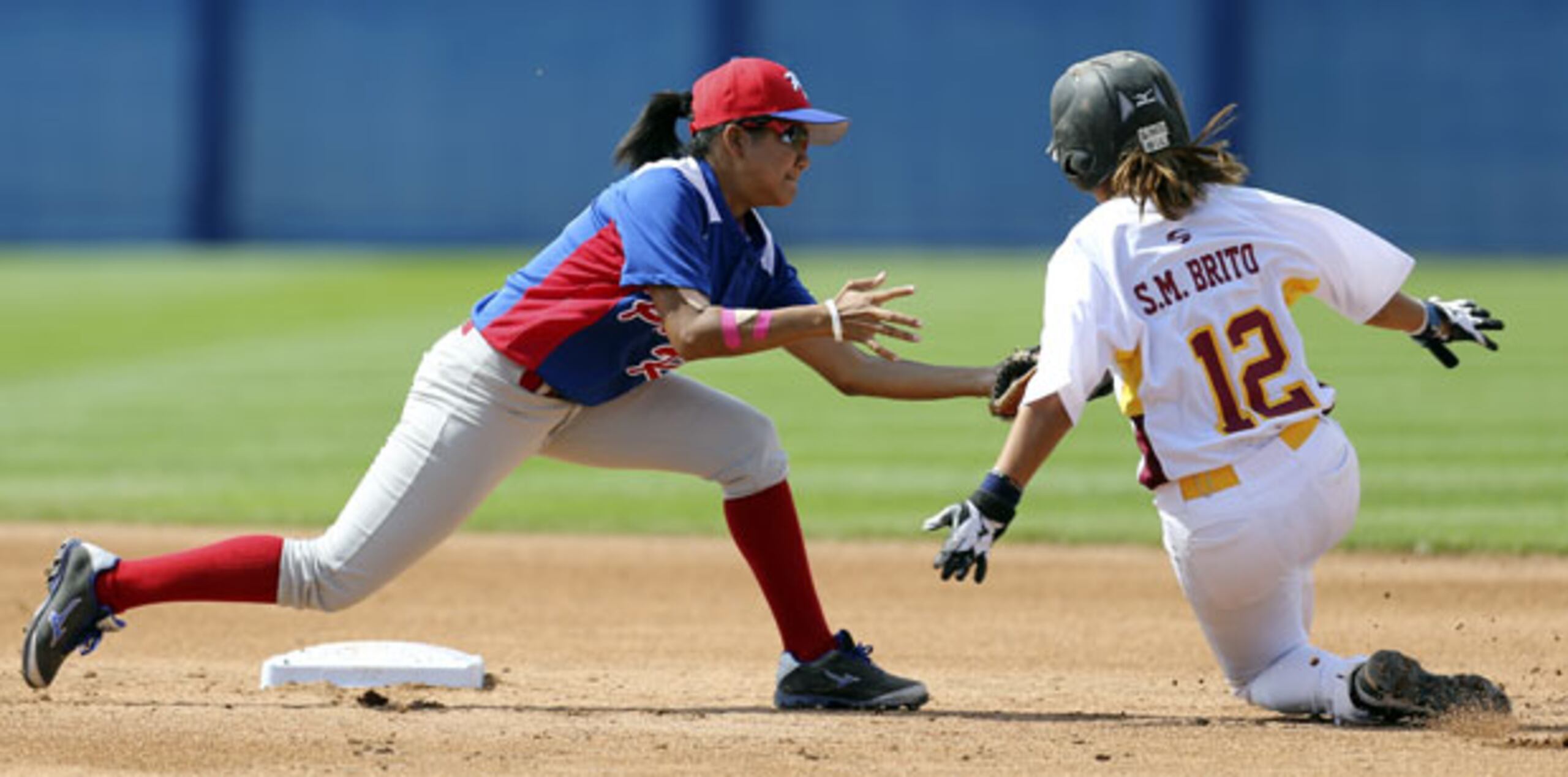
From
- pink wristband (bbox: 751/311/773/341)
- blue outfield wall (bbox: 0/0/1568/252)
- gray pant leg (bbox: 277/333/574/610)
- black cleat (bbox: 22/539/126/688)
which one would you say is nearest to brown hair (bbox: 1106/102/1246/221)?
pink wristband (bbox: 751/311/773/341)

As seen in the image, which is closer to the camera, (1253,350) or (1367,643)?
(1253,350)

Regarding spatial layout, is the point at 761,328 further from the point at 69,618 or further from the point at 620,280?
the point at 69,618

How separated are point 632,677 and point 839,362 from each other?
1.23 meters

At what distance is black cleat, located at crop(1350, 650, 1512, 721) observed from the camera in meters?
4.82

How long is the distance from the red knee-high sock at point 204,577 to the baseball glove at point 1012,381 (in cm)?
174

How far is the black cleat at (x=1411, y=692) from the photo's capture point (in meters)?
4.82

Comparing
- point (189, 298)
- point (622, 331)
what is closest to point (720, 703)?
point (622, 331)

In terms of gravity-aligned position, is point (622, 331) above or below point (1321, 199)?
above

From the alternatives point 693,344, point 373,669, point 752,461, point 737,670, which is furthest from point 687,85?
point 693,344

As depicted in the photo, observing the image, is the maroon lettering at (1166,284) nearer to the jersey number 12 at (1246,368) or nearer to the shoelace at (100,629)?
the jersey number 12 at (1246,368)

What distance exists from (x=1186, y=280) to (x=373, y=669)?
2457 mm

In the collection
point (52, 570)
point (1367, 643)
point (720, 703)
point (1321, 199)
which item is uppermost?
point (52, 570)

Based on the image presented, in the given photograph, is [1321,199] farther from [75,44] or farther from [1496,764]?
[1496,764]

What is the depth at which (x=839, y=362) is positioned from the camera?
5508mm
